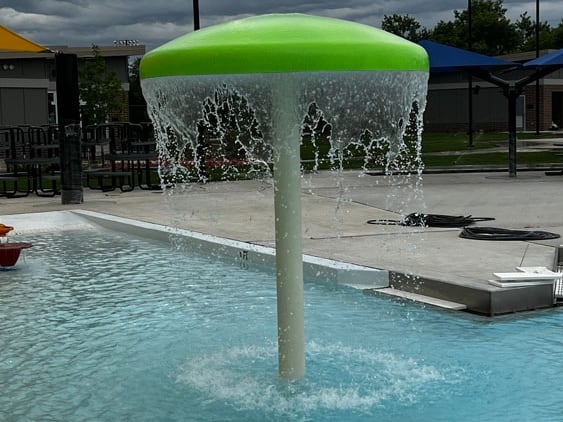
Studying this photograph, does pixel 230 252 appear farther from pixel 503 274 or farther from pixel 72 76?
pixel 72 76

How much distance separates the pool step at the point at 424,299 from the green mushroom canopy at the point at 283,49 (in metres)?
2.86

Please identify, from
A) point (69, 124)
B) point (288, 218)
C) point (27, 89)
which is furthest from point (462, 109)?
Result: point (288, 218)

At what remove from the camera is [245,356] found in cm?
504

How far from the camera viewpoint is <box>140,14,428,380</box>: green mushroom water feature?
3.41 metres

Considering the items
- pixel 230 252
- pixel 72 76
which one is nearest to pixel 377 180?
pixel 72 76

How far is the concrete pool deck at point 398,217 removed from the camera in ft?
21.9

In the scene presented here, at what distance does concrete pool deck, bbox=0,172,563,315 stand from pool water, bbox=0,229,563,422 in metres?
0.36

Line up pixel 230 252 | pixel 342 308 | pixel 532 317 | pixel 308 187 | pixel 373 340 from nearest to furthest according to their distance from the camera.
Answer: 1. pixel 373 340
2. pixel 532 317
3. pixel 342 308
4. pixel 230 252
5. pixel 308 187

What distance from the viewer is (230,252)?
874 cm

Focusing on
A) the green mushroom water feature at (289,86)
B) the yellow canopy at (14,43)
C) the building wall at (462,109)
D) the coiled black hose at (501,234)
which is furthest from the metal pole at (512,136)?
the building wall at (462,109)

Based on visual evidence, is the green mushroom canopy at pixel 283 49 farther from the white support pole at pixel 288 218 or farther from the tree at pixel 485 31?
the tree at pixel 485 31

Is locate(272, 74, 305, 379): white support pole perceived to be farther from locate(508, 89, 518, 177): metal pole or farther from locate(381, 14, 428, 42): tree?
locate(381, 14, 428, 42): tree

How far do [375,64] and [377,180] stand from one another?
14.4 meters

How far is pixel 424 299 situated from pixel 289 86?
3194mm
